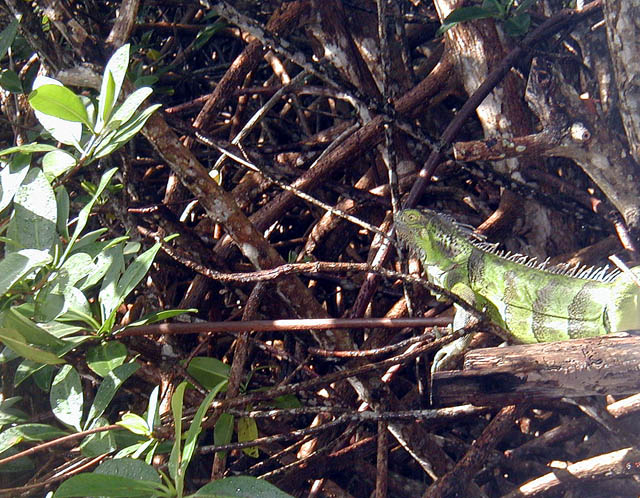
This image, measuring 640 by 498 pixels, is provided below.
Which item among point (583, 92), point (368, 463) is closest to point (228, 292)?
point (368, 463)

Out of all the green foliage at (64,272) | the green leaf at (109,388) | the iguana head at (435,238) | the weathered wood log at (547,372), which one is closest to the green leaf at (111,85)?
the green foliage at (64,272)

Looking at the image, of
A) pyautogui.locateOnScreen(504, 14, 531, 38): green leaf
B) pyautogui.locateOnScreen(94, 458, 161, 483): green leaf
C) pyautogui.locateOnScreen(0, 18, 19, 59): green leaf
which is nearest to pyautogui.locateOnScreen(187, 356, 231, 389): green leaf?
pyautogui.locateOnScreen(94, 458, 161, 483): green leaf

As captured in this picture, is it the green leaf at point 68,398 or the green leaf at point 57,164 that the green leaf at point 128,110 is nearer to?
the green leaf at point 57,164

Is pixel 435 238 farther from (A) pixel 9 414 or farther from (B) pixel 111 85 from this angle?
(A) pixel 9 414

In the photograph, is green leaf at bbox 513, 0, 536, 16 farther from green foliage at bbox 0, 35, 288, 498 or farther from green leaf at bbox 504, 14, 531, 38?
green foliage at bbox 0, 35, 288, 498

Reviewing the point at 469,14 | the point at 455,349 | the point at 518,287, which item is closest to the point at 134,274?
the point at 455,349
